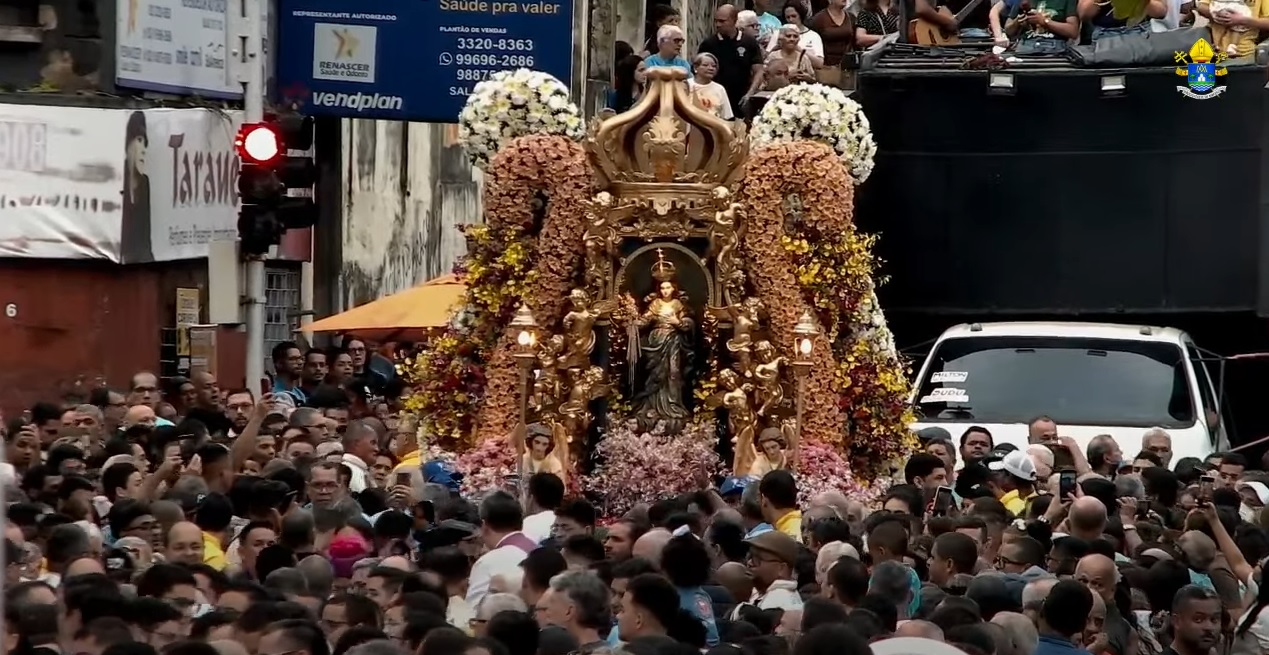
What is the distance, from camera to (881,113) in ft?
71.9

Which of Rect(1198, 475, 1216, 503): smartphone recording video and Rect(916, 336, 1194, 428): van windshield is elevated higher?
Rect(916, 336, 1194, 428): van windshield

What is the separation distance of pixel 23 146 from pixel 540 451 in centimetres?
631

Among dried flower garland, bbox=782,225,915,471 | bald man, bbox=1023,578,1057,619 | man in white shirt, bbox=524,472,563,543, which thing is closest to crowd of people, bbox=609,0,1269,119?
dried flower garland, bbox=782,225,915,471

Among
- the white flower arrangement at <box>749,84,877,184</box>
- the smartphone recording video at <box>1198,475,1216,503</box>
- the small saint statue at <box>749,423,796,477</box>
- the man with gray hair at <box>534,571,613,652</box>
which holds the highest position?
the white flower arrangement at <box>749,84,877,184</box>

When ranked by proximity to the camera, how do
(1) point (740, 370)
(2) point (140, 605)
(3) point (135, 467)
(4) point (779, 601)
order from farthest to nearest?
(1) point (740, 370) → (3) point (135, 467) → (4) point (779, 601) → (2) point (140, 605)

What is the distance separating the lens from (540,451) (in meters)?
18.9

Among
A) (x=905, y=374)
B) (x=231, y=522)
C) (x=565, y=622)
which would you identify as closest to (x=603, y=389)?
(x=905, y=374)

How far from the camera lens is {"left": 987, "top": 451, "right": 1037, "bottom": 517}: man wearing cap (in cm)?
1677

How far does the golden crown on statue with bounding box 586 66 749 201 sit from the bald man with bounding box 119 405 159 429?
325cm

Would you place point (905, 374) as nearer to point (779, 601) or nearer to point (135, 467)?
point (135, 467)

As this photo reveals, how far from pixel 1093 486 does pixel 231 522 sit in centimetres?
435

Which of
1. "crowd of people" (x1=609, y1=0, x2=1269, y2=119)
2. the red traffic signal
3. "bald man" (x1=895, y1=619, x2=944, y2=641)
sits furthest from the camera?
the red traffic signal

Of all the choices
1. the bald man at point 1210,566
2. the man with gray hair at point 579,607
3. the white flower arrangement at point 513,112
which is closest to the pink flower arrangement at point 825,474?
the white flower arrangement at point 513,112

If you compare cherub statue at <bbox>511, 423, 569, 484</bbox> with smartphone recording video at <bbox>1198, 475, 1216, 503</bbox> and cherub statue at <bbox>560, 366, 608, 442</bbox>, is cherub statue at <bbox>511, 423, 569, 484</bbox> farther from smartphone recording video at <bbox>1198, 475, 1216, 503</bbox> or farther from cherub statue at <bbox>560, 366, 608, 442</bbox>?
smartphone recording video at <bbox>1198, 475, 1216, 503</bbox>
